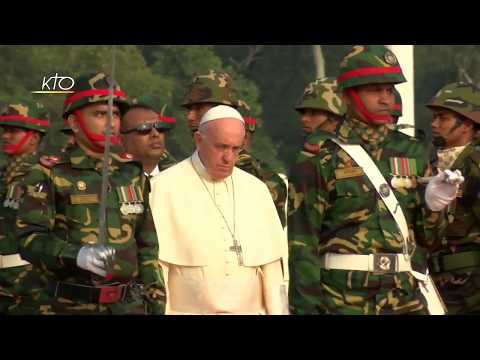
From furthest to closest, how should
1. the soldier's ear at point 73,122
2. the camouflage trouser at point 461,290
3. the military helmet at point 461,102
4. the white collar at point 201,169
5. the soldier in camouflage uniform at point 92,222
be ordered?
the military helmet at point 461,102 → the camouflage trouser at point 461,290 → the white collar at point 201,169 → the soldier's ear at point 73,122 → the soldier in camouflage uniform at point 92,222

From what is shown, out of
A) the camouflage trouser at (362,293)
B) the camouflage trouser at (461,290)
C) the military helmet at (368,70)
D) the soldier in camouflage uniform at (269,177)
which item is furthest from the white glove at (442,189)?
the soldier in camouflage uniform at (269,177)

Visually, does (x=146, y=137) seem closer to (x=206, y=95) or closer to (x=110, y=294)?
(x=206, y=95)

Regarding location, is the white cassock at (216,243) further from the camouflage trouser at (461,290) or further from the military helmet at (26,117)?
the military helmet at (26,117)

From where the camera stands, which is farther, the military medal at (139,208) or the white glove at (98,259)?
the military medal at (139,208)

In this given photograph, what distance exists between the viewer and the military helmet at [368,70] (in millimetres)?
12336

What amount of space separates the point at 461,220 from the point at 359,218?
233 cm

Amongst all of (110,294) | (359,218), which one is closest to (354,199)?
(359,218)

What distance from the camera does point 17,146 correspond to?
16797mm

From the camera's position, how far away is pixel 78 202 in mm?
12383

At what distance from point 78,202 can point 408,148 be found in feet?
7.79

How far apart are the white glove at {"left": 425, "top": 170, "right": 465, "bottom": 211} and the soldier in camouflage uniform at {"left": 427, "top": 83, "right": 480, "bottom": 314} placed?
1863 millimetres

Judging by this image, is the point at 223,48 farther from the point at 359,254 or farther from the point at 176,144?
the point at 359,254

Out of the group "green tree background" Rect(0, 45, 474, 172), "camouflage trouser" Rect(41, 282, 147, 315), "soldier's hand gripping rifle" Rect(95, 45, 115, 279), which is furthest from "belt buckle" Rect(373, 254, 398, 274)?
"green tree background" Rect(0, 45, 474, 172)

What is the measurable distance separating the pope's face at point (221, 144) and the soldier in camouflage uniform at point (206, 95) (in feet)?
10.2
